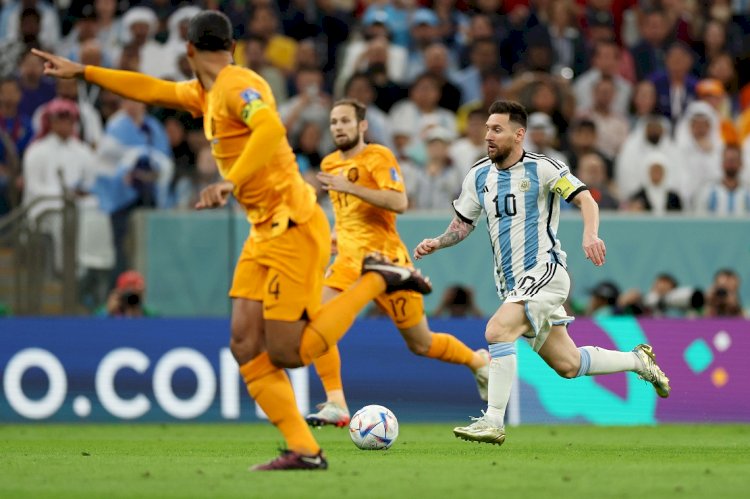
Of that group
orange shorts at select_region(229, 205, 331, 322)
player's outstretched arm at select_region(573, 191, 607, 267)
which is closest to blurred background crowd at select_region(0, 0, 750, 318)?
player's outstretched arm at select_region(573, 191, 607, 267)

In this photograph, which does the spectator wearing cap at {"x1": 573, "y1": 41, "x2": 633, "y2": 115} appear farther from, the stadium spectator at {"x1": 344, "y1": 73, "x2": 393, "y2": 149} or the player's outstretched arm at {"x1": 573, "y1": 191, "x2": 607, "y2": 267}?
the player's outstretched arm at {"x1": 573, "y1": 191, "x2": 607, "y2": 267}

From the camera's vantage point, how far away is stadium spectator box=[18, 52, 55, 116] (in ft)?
57.1

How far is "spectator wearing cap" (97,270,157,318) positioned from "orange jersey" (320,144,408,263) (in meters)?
3.30

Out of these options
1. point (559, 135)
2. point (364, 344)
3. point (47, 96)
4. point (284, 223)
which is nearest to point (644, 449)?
point (284, 223)

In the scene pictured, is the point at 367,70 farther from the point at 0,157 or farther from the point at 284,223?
the point at 284,223

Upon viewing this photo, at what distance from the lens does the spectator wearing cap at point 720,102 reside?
18516 millimetres

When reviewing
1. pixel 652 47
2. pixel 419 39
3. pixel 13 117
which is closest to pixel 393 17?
pixel 419 39

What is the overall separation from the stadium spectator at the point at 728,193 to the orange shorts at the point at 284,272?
8.47 m

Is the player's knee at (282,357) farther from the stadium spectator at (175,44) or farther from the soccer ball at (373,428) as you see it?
the stadium spectator at (175,44)

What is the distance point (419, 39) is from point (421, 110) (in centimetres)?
143

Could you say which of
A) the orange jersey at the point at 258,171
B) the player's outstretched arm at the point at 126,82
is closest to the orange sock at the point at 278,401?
the orange jersey at the point at 258,171

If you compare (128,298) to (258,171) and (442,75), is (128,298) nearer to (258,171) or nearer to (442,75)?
(442,75)

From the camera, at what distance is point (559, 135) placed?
1789 cm

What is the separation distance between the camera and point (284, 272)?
27.7 feet
